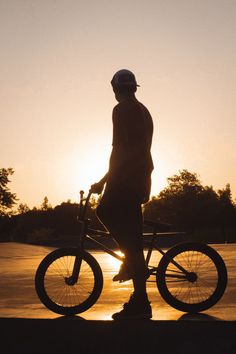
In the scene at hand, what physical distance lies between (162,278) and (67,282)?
3.07ft

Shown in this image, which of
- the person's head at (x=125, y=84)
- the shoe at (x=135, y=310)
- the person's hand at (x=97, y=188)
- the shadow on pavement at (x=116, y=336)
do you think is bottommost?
the shadow on pavement at (x=116, y=336)

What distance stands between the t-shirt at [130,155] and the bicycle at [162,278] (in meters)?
0.45

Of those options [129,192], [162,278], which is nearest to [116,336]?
[162,278]

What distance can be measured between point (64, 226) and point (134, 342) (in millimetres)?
84996

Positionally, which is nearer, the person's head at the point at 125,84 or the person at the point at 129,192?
the person at the point at 129,192

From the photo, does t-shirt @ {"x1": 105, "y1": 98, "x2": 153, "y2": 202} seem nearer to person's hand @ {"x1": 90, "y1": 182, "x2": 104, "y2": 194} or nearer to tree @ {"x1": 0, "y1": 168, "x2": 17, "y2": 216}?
person's hand @ {"x1": 90, "y1": 182, "x2": 104, "y2": 194}

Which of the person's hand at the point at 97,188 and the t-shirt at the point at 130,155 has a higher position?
the t-shirt at the point at 130,155

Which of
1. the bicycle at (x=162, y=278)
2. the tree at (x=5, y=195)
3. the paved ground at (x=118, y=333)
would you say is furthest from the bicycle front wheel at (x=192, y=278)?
the tree at (x=5, y=195)

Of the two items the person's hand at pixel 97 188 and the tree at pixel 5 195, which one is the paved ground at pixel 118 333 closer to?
the person's hand at pixel 97 188

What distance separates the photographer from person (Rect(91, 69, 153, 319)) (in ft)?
18.5

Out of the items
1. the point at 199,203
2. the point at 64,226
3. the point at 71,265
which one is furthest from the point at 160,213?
the point at 71,265

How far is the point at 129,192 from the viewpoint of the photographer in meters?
5.63

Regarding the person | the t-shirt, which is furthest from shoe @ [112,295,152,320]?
the t-shirt

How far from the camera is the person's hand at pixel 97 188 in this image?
19.3 feet
